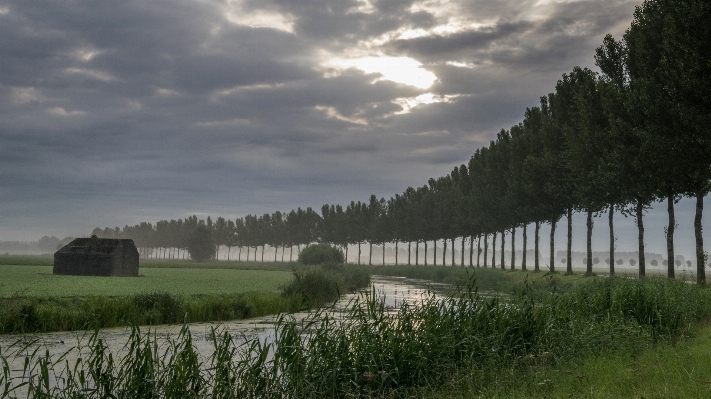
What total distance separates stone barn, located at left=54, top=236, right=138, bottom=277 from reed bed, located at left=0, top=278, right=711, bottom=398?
40411mm

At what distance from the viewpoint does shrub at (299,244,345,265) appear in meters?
64.1

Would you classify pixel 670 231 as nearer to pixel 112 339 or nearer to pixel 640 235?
pixel 640 235

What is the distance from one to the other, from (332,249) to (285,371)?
57062mm

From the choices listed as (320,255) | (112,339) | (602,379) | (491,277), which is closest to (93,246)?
(320,255)

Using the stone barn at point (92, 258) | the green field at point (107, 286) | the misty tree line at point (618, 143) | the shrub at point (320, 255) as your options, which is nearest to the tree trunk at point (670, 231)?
the misty tree line at point (618, 143)

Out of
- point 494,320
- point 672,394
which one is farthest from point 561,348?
point 672,394

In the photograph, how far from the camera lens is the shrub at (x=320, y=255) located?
210 feet

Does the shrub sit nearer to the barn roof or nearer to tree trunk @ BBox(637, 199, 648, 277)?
the barn roof

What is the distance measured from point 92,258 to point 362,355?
46.5 meters

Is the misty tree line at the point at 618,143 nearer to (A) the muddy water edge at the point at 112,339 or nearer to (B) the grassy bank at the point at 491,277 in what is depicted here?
(B) the grassy bank at the point at 491,277

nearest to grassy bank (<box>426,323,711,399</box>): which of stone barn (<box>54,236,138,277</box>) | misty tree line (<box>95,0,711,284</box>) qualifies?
misty tree line (<box>95,0,711,284</box>)

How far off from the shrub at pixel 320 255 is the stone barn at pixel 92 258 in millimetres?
22084

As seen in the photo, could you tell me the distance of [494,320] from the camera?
1245cm

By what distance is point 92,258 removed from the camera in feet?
161
